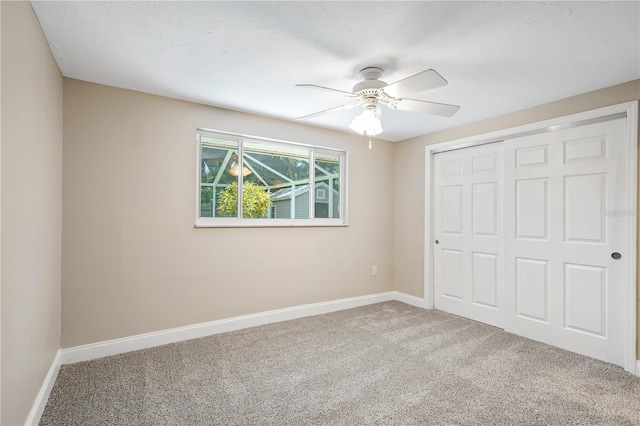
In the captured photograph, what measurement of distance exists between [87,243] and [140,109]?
1.22 metres

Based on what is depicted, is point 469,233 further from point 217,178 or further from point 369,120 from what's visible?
point 217,178

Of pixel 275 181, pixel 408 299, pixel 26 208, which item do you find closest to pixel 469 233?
pixel 408 299

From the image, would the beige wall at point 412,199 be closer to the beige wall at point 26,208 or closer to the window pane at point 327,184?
the window pane at point 327,184

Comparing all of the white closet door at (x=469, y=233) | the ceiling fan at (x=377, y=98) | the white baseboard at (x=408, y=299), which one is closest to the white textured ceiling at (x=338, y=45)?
the ceiling fan at (x=377, y=98)

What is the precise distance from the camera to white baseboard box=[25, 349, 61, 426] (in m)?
1.77

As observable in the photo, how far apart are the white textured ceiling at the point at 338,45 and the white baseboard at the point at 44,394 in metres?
2.13

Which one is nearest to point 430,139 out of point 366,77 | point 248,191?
point 366,77

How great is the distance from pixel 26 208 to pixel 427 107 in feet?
8.45

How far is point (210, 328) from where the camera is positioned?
319 centimetres

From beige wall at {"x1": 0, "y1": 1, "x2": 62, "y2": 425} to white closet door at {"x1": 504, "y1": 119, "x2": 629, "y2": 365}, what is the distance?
384 cm

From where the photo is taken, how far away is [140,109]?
2863mm

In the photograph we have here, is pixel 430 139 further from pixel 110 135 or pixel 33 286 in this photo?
pixel 33 286

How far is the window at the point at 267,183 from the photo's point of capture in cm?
333

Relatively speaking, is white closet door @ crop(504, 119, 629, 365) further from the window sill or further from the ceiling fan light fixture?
the window sill
